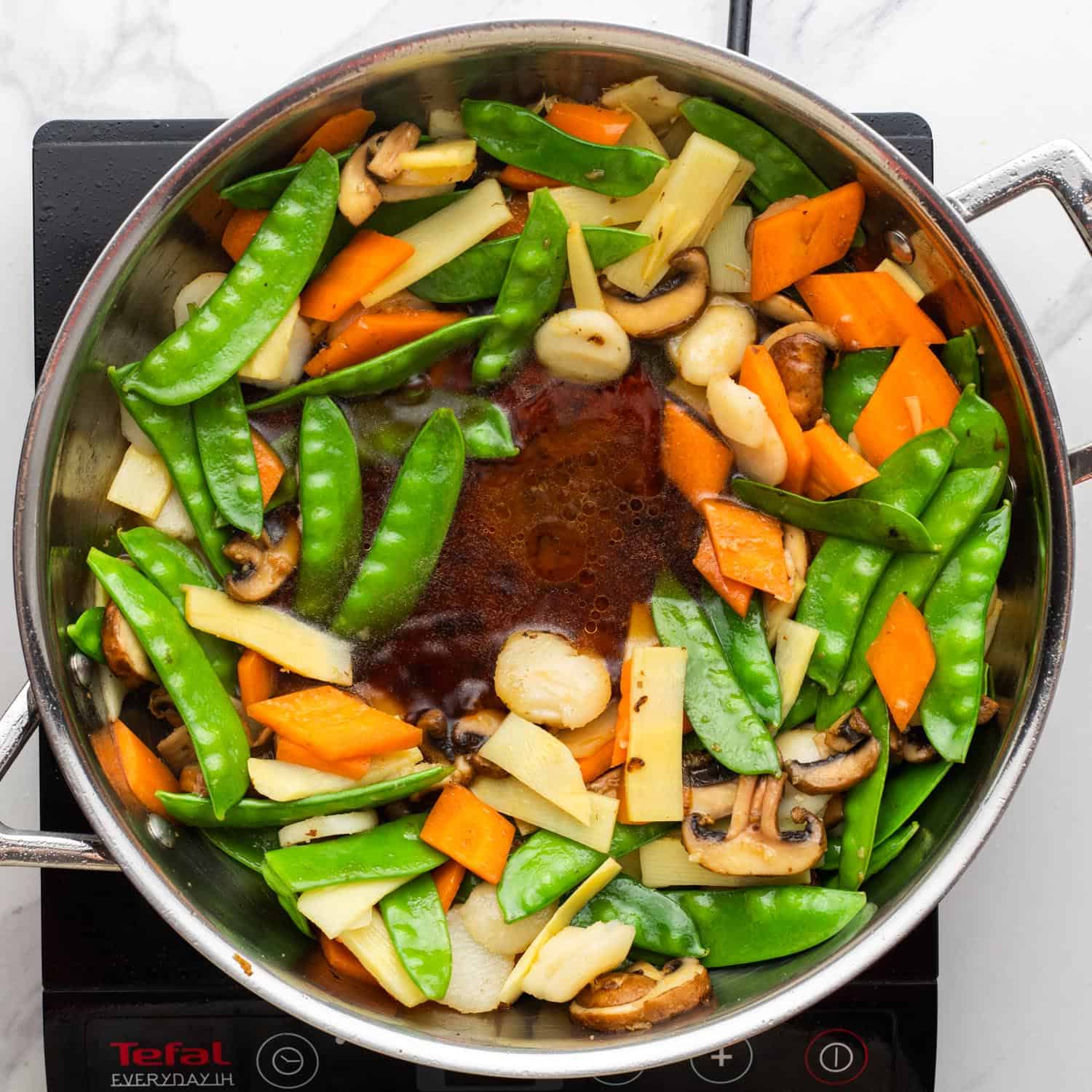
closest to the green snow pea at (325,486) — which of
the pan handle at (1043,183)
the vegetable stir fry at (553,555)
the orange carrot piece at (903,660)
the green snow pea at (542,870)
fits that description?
the vegetable stir fry at (553,555)

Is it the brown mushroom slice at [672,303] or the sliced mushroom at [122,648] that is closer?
the sliced mushroom at [122,648]

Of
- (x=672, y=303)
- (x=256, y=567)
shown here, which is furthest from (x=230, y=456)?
(x=672, y=303)

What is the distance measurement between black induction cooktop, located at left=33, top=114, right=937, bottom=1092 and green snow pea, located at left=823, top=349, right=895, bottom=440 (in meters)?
0.36

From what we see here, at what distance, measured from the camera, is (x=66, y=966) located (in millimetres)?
1975

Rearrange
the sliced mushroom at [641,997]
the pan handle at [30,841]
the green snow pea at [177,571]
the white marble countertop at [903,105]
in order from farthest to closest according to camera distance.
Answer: the white marble countertop at [903,105], the green snow pea at [177,571], the sliced mushroom at [641,997], the pan handle at [30,841]

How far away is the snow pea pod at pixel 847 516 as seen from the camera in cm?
186

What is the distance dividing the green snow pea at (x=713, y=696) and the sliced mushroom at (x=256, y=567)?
65cm

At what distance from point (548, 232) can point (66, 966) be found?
4.98ft

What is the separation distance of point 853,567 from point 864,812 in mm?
411

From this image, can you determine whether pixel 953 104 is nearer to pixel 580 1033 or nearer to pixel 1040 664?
pixel 1040 664

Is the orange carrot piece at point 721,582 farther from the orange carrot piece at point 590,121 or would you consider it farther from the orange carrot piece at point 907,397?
the orange carrot piece at point 590,121

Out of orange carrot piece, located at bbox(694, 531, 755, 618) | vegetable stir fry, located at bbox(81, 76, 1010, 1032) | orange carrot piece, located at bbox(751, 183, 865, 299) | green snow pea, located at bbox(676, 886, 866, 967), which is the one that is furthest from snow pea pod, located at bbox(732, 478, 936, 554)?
green snow pea, located at bbox(676, 886, 866, 967)

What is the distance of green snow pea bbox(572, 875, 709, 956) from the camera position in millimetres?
1896

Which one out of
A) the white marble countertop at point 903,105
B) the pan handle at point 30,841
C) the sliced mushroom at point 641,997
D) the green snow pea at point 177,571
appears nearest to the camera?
the pan handle at point 30,841
